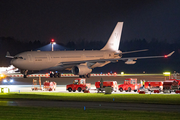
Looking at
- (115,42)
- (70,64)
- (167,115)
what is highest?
(115,42)

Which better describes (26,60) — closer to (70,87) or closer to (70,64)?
(70,64)

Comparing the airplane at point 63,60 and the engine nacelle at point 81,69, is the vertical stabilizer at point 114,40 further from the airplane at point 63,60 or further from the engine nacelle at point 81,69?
the engine nacelle at point 81,69

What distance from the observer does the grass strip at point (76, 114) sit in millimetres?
16578

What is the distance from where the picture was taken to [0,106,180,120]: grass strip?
16.6 metres

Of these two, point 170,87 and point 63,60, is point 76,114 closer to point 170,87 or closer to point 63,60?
point 170,87

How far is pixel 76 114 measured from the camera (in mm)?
17703

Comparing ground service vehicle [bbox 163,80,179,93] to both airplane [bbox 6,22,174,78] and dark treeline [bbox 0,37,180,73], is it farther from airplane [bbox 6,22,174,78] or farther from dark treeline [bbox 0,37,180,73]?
dark treeline [bbox 0,37,180,73]

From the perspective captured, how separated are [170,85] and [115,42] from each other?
34.2m

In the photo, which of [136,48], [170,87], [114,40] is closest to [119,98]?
[170,87]

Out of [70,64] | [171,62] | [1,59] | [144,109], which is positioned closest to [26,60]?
[70,64]

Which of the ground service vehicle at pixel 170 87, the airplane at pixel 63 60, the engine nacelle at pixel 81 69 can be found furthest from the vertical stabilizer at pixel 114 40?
the ground service vehicle at pixel 170 87

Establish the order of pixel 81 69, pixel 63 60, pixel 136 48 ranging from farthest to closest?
1. pixel 136 48
2. pixel 63 60
3. pixel 81 69

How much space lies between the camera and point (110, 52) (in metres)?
62.1

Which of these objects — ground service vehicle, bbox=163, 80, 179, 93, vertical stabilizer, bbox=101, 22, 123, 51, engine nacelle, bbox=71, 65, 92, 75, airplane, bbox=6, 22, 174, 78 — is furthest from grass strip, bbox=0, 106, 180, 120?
vertical stabilizer, bbox=101, 22, 123, 51
